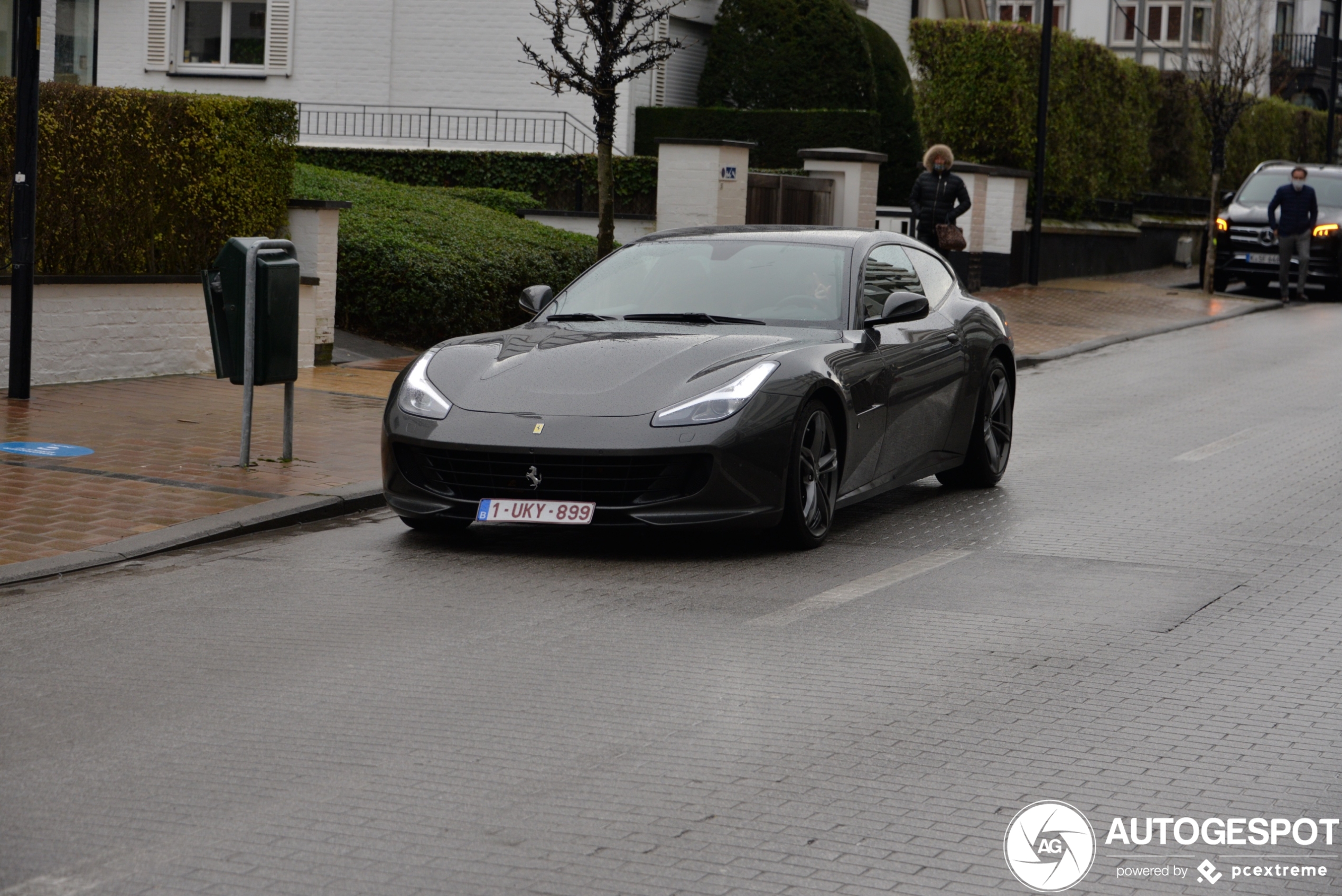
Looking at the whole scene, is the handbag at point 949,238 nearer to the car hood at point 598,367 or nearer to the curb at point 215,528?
the curb at point 215,528

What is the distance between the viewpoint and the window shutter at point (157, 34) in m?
31.9

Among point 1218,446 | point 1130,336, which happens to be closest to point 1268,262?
point 1130,336

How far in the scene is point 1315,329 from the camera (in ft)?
75.0

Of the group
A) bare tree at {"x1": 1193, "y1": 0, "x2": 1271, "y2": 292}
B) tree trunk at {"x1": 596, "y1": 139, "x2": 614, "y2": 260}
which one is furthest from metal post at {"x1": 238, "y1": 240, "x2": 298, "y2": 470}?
bare tree at {"x1": 1193, "y1": 0, "x2": 1271, "y2": 292}

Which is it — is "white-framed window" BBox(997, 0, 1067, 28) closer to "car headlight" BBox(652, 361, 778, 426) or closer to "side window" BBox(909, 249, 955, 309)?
"side window" BBox(909, 249, 955, 309)

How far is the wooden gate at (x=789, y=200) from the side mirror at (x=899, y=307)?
1323cm

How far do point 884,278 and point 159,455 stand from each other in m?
4.07

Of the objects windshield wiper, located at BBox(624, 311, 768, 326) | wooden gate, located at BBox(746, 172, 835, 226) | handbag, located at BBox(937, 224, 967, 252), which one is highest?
wooden gate, located at BBox(746, 172, 835, 226)

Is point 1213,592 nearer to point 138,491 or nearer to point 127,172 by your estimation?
point 138,491

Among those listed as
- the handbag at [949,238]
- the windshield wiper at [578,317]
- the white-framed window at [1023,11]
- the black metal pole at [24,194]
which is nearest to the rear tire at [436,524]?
the windshield wiper at [578,317]

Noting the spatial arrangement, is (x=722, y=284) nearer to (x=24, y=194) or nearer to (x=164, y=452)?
(x=164, y=452)

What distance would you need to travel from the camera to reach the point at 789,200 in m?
23.8

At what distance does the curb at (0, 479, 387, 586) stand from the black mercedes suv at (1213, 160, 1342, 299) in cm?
2140

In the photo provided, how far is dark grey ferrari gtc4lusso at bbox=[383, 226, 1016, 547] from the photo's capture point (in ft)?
25.7
